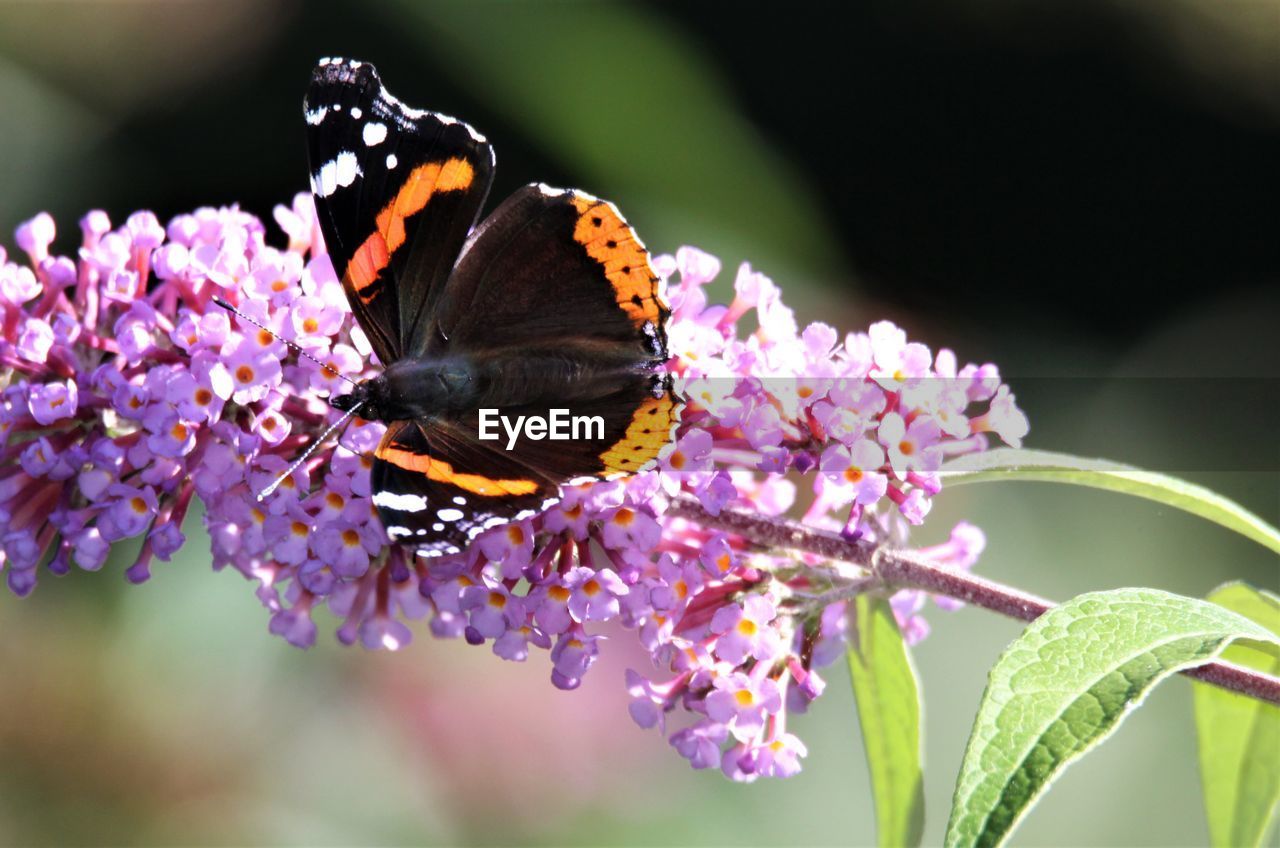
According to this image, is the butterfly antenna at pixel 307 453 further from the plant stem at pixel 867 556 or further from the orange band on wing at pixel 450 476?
the plant stem at pixel 867 556

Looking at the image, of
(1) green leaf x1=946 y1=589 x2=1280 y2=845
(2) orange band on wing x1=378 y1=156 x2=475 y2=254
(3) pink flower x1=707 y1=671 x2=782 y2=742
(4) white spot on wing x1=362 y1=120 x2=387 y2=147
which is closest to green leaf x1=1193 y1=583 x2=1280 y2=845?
(1) green leaf x1=946 y1=589 x2=1280 y2=845

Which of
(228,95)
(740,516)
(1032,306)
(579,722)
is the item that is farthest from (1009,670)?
(228,95)

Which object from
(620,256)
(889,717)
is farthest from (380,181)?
(889,717)

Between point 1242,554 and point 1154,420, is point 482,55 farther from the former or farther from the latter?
point 1242,554

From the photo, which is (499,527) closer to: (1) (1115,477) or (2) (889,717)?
(2) (889,717)

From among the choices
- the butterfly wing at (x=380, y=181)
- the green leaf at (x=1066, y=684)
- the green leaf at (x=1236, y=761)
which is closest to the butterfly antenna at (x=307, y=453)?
the butterfly wing at (x=380, y=181)

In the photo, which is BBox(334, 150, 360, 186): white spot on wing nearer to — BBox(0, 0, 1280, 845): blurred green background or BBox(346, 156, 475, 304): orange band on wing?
BBox(346, 156, 475, 304): orange band on wing
